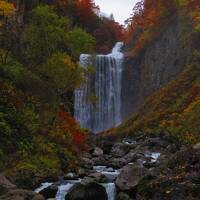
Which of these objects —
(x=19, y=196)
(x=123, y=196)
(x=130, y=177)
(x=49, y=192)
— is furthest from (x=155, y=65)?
(x=19, y=196)

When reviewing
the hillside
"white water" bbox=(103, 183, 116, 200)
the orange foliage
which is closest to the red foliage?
the hillside

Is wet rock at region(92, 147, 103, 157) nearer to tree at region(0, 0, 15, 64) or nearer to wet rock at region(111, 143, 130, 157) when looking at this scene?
wet rock at region(111, 143, 130, 157)

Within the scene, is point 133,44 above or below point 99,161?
above

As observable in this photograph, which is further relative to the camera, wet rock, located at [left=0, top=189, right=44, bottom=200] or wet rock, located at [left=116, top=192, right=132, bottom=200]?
wet rock, located at [left=116, top=192, right=132, bottom=200]

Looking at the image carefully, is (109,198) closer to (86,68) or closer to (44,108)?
(44,108)

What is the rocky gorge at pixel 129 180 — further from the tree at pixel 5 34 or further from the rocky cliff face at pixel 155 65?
the rocky cliff face at pixel 155 65

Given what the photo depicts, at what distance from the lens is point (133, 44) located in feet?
193

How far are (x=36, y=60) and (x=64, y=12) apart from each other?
34.1 m

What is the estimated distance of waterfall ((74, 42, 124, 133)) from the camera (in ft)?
165

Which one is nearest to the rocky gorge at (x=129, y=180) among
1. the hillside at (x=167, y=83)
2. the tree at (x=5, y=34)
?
the hillside at (x=167, y=83)

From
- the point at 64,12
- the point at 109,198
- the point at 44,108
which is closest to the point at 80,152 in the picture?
the point at 44,108

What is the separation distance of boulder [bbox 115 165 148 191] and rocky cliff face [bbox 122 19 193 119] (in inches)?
1074

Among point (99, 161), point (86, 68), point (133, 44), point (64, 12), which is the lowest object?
point (99, 161)

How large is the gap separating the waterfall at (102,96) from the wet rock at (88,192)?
3276cm
